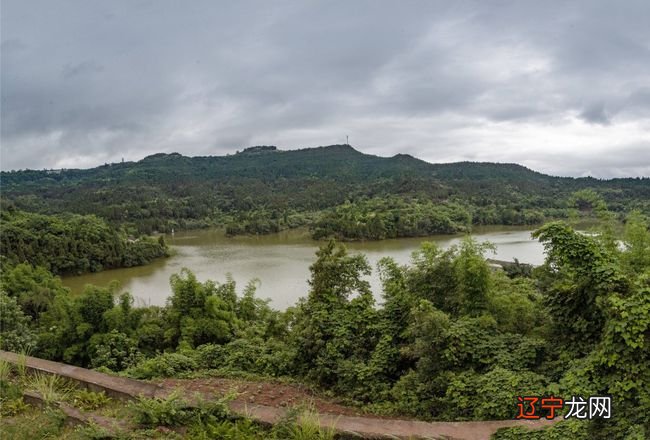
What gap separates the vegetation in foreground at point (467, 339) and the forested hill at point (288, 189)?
22483 millimetres

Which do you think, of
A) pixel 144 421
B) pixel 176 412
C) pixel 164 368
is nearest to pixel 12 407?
pixel 144 421

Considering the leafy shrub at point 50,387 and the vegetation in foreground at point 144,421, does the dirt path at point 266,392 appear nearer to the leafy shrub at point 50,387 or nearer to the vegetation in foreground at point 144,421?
the leafy shrub at point 50,387

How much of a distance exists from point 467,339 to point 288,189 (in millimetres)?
77737

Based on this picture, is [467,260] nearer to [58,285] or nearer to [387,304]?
[387,304]

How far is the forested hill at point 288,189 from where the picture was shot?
52.9m

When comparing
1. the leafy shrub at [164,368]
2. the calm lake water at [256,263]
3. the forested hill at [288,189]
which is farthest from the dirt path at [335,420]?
the forested hill at [288,189]

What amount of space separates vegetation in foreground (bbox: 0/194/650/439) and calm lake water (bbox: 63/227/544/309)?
20.9 ft

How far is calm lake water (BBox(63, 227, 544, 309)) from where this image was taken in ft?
61.5

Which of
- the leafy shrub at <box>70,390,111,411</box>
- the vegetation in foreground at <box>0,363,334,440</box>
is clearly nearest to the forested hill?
the vegetation in foreground at <box>0,363,334,440</box>

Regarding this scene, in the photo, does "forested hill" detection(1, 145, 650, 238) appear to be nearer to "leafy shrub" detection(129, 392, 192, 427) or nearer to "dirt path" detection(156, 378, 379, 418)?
"dirt path" detection(156, 378, 379, 418)

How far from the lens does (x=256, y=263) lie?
26828mm

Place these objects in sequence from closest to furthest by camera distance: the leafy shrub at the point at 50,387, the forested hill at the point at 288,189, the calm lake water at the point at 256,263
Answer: the leafy shrub at the point at 50,387 → the calm lake water at the point at 256,263 → the forested hill at the point at 288,189

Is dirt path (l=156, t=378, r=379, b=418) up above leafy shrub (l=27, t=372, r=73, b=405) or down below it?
below

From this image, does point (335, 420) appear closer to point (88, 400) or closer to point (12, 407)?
point (88, 400)
